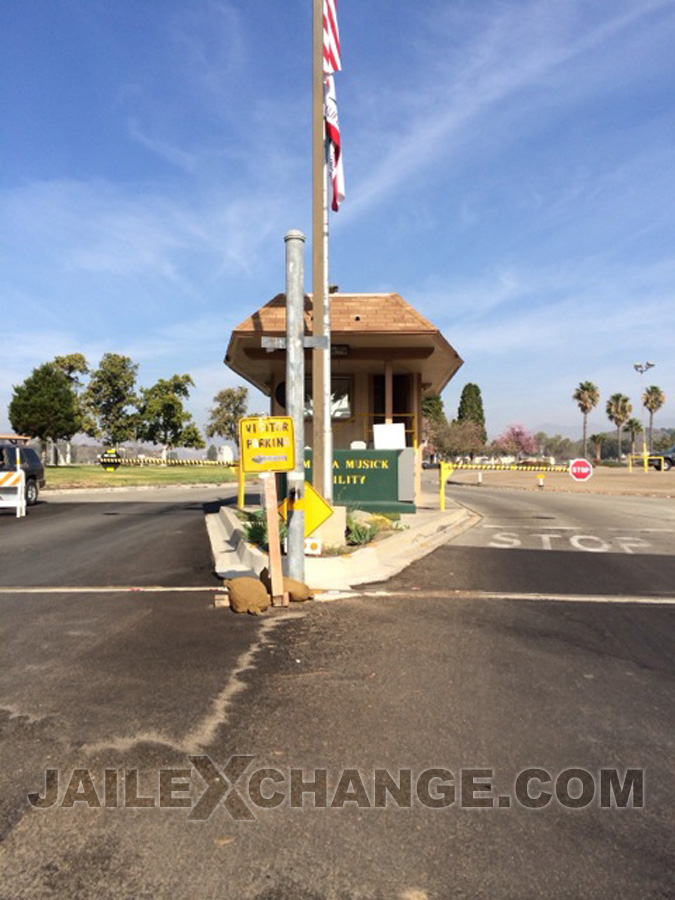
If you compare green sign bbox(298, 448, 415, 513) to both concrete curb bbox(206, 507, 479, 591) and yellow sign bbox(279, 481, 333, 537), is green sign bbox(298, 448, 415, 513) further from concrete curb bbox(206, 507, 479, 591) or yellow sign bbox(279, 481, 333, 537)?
yellow sign bbox(279, 481, 333, 537)

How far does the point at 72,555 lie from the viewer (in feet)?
34.1

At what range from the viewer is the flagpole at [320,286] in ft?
29.9

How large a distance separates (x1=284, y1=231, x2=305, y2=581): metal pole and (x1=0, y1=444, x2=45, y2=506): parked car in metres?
15.0

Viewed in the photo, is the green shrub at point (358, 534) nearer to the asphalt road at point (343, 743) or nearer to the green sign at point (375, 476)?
the asphalt road at point (343, 743)

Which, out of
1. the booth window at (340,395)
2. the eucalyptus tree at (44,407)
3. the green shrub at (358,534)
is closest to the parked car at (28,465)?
the booth window at (340,395)

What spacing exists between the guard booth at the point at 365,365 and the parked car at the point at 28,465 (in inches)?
317

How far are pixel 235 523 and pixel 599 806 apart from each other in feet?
34.1

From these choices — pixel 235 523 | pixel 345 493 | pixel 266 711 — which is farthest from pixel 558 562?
pixel 266 711

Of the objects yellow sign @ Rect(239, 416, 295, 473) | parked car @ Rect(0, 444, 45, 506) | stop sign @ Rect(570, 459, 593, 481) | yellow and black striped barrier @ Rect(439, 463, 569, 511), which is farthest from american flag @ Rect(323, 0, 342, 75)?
parked car @ Rect(0, 444, 45, 506)

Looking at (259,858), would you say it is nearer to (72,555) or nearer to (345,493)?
(72,555)

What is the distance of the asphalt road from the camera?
2445 mm

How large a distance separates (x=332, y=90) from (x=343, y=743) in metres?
9.21

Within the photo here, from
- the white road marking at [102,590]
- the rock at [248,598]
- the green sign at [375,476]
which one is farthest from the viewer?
the green sign at [375,476]

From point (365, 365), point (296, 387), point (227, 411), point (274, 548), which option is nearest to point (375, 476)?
point (365, 365)
